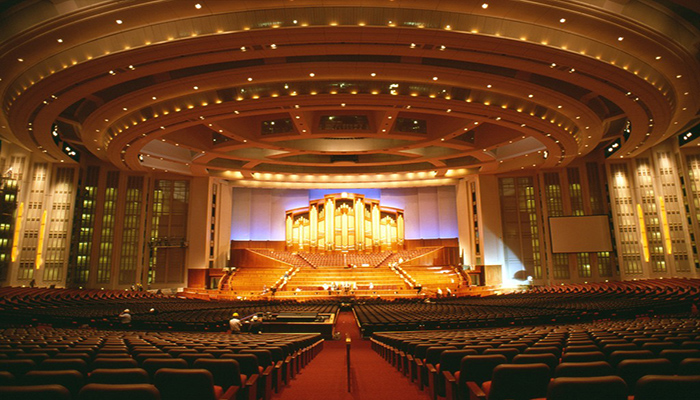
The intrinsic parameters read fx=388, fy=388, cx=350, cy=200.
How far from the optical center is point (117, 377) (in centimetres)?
214

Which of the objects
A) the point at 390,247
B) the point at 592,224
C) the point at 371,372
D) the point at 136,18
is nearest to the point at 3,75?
the point at 136,18

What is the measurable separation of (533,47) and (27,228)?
26.8 meters

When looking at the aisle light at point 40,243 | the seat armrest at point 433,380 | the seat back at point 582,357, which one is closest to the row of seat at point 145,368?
the seat armrest at point 433,380

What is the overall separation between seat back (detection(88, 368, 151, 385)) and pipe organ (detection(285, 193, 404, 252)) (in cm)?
2633

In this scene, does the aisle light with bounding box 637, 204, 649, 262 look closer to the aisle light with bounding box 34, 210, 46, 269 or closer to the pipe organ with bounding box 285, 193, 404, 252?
the pipe organ with bounding box 285, 193, 404, 252

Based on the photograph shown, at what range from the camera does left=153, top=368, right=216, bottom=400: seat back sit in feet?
6.96

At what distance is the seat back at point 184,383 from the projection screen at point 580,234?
2548cm

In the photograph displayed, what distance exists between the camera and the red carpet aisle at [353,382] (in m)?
3.98

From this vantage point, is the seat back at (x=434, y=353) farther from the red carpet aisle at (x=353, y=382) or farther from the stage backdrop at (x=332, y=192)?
the stage backdrop at (x=332, y=192)

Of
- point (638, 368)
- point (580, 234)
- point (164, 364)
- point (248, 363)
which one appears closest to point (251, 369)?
point (248, 363)

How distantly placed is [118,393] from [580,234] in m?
26.3

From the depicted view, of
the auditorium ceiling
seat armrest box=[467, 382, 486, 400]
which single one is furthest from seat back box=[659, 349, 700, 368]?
the auditorium ceiling

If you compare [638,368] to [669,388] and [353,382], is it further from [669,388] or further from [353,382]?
[353,382]

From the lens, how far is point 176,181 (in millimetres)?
26828
